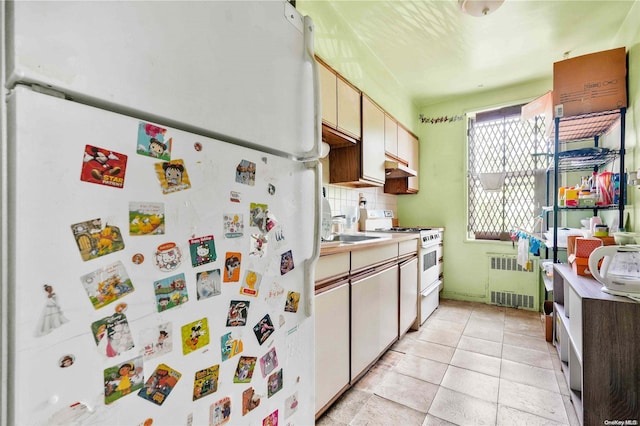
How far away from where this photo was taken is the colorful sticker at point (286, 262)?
938 mm

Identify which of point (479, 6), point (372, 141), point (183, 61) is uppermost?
point (479, 6)

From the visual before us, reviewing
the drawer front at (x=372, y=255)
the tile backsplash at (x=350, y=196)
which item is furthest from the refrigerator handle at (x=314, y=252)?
the tile backsplash at (x=350, y=196)

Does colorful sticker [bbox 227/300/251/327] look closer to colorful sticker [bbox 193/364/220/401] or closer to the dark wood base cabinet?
colorful sticker [bbox 193/364/220/401]

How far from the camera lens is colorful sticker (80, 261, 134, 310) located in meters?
0.52

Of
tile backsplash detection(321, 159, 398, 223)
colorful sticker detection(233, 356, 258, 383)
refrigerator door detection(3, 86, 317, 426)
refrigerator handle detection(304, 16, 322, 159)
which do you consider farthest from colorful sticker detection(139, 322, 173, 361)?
tile backsplash detection(321, 159, 398, 223)

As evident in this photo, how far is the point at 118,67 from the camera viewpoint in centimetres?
55

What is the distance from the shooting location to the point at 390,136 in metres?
2.97

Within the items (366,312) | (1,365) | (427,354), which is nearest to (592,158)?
(427,354)

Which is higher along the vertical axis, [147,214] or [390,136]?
[390,136]

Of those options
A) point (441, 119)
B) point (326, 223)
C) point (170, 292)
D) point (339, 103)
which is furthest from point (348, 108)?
point (441, 119)

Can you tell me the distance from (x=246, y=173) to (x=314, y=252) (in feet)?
1.34

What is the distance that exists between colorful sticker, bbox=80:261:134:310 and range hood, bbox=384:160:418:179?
2568 millimetres

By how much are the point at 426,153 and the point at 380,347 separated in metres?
2.74

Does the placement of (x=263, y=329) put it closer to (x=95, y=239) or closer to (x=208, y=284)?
(x=208, y=284)
